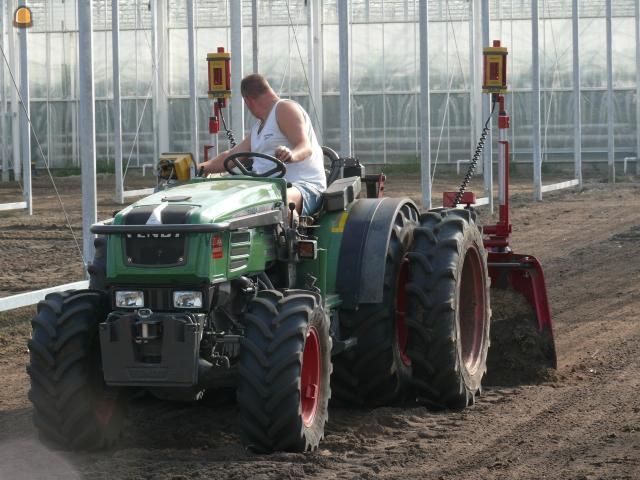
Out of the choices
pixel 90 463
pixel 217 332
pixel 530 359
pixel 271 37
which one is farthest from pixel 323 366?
pixel 271 37

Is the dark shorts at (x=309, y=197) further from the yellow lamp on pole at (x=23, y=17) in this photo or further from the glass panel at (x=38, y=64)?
the glass panel at (x=38, y=64)

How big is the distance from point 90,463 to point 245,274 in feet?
3.80

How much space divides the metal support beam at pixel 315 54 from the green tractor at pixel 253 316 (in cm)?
2592

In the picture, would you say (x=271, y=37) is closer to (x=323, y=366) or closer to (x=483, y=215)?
(x=483, y=215)

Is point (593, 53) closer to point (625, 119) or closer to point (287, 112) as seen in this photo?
point (625, 119)

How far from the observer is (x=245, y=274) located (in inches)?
251

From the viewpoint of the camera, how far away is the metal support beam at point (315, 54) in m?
33.0

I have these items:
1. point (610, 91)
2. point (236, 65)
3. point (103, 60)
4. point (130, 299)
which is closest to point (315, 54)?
point (103, 60)

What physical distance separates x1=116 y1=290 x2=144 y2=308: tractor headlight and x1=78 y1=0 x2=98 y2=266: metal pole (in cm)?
503

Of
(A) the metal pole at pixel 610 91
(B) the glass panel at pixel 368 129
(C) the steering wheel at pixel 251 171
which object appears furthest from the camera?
(B) the glass panel at pixel 368 129

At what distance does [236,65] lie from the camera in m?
14.8

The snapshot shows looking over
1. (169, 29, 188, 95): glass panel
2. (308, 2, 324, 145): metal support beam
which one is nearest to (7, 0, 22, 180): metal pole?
(169, 29, 188, 95): glass panel

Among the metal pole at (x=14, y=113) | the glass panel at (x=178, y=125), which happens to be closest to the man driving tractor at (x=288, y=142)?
the metal pole at (x=14, y=113)

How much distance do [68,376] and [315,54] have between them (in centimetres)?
2792
